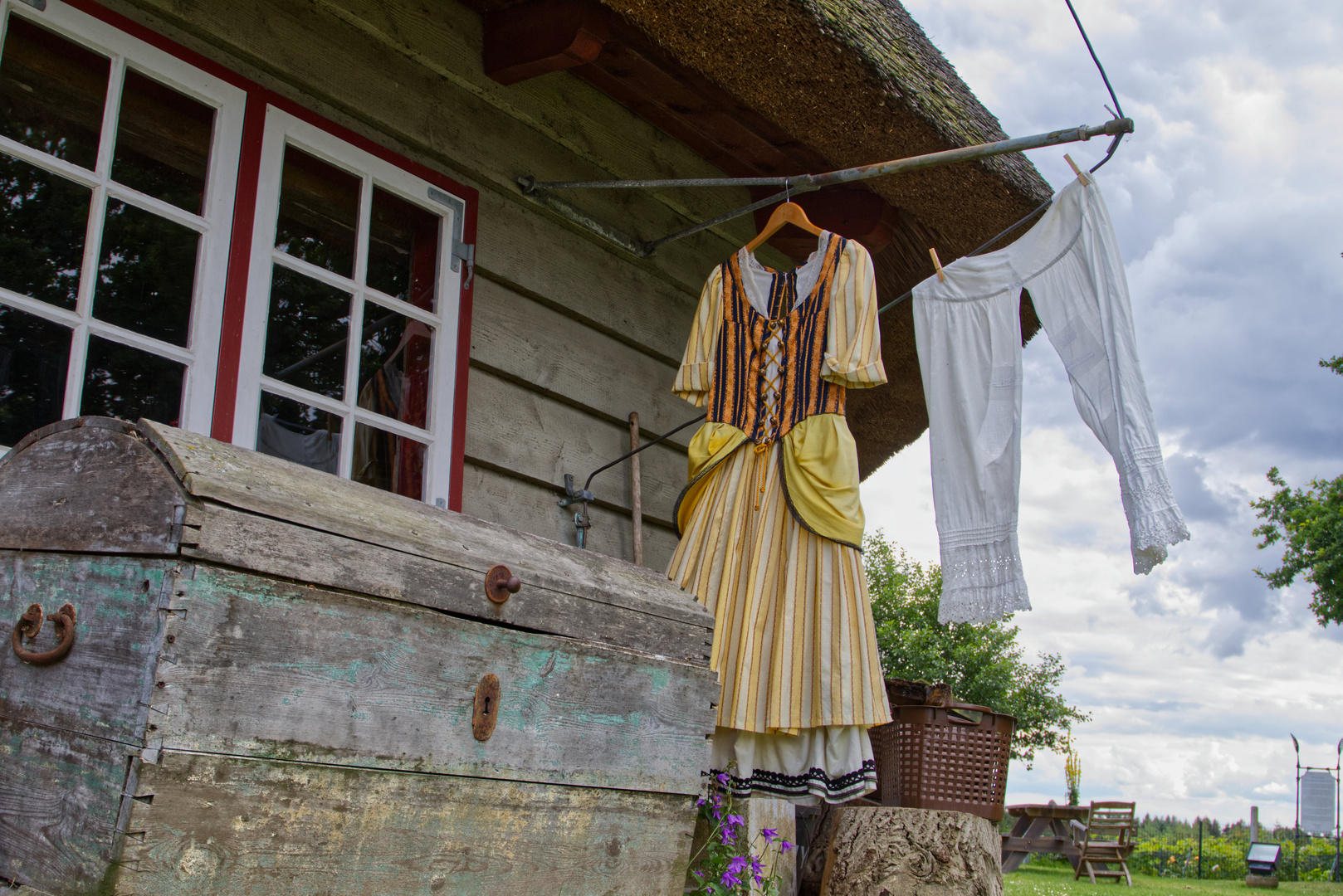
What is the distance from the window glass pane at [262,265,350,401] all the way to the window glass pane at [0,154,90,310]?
41 centimetres

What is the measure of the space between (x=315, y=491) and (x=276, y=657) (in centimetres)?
28

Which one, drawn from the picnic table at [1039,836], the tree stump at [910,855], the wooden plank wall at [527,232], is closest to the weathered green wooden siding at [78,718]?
the wooden plank wall at [527,232]

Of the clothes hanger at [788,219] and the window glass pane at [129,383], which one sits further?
the clothes hanger at [788,219]

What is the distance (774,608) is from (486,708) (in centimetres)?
111

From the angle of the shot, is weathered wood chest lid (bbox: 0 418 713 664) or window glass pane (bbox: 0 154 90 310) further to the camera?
window glass pane (bbox: 0 154 90 310)

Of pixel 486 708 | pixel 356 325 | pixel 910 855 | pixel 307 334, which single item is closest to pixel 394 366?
pixel 356 325

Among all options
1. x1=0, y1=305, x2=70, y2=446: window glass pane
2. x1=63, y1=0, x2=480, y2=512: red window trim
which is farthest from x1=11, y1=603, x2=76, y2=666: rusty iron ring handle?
x1=63, y1=0, x2=480, y2=512: red window trim

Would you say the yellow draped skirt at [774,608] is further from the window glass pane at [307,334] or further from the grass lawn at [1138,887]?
the grass lawn at [1138,887]

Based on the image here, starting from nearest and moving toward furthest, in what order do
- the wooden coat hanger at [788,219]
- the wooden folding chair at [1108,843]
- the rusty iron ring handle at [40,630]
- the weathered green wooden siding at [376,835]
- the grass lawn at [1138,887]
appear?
the weathered green wooden siding at [376,835]
the rusty iron ring handle at [40,630]
the wooden coat hanger at [788,219]
the grass lawn at [1138,887]
the wooden folding chair at [1108,843]

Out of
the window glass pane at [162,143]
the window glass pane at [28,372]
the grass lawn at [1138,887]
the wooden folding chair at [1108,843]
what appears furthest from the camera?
the wooden folding chair at [1108,843]

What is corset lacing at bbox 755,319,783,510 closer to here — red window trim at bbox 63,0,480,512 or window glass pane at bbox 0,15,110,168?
red window trim at bbox 63,0,480,512

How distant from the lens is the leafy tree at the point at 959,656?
16688mm

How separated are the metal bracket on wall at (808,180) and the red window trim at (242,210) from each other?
1.35 ft

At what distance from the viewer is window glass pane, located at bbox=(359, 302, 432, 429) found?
259 centimetres
